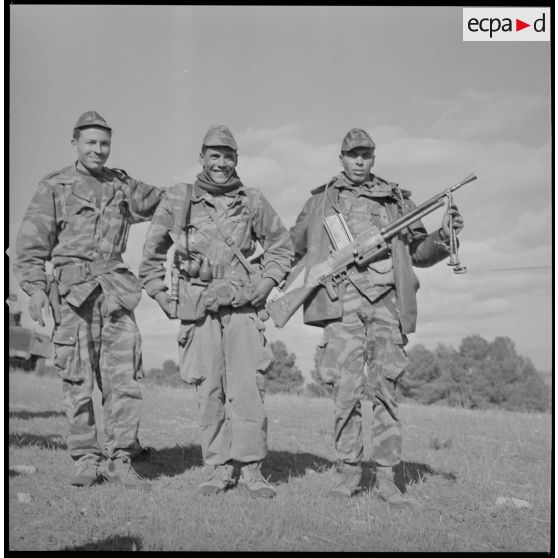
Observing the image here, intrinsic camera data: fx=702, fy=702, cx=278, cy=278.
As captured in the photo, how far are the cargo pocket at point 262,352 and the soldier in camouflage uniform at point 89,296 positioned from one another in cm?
108

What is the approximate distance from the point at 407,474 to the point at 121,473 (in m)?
2.77

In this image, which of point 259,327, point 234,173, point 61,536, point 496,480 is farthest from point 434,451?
point 61,536

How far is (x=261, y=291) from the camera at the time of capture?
5918 mm

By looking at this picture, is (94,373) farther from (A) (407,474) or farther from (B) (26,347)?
(B) (26,347)

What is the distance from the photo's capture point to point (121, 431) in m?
6.08

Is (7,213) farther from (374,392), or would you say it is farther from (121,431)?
(374,392)

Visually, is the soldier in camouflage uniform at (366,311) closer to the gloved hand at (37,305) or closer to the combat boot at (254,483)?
the combat boot at (254,483)

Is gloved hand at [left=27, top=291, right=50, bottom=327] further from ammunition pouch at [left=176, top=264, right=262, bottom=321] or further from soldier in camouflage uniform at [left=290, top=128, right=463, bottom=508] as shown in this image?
soldier in camouflage uniform at [left=290, top=128, right=463, bottom=508]

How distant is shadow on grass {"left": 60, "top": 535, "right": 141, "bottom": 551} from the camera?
15.1 ft

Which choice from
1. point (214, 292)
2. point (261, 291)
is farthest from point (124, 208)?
point (261, 291)

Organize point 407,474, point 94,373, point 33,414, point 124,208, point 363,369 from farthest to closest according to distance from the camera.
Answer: point 33,414 → point 407,474 → point 124,208 → point 94,373 → point 363,369

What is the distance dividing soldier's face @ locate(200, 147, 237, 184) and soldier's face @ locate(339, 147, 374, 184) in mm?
989

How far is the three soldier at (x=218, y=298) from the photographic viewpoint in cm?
586

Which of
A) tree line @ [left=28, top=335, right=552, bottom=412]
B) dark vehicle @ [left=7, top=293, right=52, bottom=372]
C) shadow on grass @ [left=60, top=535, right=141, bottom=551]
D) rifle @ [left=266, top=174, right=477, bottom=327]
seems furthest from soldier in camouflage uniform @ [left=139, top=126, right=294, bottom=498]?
tree line @ [left=28, top=335, right=552, bottom=412]
